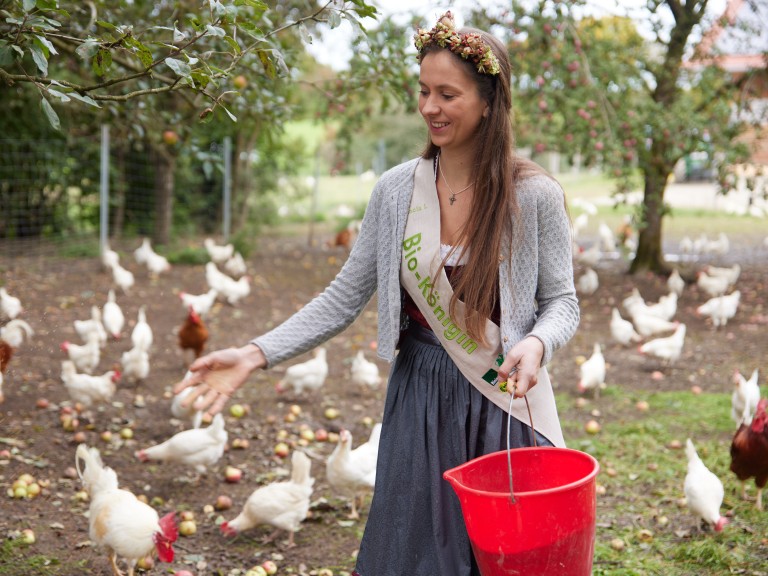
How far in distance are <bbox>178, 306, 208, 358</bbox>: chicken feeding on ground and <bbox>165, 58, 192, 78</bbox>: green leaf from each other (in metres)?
4.09

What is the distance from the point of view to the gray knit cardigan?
2.05 metres

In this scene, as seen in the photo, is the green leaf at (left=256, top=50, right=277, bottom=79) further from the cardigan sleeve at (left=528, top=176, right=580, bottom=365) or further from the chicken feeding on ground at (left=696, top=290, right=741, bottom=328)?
the chicken feeding on ground at (left=696, top=290, right=741, bottom=328)

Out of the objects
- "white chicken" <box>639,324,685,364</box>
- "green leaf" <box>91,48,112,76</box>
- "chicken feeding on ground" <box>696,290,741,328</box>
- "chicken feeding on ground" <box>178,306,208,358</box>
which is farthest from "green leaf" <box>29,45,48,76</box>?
"chicken feeding on ground" <box>696,290,741,328</box>

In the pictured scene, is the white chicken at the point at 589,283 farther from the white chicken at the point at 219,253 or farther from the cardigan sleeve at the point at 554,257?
the cardigan sleeve at the point at 554,257

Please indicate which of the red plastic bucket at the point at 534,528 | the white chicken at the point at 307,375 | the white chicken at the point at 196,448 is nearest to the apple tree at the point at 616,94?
the white chicken at the point at 307,375

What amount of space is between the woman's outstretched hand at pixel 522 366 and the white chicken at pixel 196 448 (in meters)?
2.56

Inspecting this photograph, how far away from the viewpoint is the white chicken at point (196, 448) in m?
4.13

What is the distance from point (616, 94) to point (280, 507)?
587 centimetres

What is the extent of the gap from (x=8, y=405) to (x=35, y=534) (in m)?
1.73

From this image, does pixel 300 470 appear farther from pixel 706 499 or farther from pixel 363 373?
pixel 363 373

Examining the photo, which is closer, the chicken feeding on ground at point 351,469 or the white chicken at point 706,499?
the white chicken at point 706,499

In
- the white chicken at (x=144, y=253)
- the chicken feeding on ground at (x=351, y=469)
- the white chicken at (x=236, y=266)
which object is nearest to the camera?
the chicken feeding on ground at (x=351, y=469)

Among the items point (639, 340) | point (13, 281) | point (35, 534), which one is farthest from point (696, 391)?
point (13, 281)

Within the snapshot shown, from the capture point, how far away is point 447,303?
207 cm
